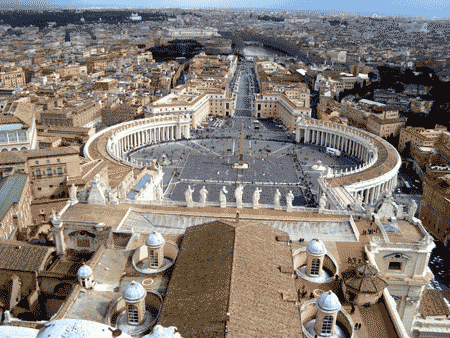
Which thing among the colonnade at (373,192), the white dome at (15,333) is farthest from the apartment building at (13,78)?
the white dome at (15,333)

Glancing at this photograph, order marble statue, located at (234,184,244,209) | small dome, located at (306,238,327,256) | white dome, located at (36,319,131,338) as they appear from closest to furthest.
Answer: white dome, located at (36,319,131,338), small dome, located at (306,238,327,256), marble statue, located at (234,184,244,209)

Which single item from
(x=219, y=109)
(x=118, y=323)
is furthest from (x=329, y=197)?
(x=219, y=109)

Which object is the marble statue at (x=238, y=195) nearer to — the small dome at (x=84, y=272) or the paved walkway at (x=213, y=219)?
the paved walkway at (x=213, y=219)

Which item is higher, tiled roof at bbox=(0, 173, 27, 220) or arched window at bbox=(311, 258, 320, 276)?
arched window at bbox=(311, 258, 320, 276)

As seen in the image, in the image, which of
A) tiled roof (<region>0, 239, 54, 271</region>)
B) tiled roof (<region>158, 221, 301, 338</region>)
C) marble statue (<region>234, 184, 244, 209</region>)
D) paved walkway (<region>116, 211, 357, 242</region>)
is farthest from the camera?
marble statue (<region>234, 184, 244, 209</region>)

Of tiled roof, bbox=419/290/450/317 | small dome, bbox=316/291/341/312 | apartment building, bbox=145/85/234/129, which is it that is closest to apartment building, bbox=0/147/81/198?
small dome, bbox=316/291/341/312

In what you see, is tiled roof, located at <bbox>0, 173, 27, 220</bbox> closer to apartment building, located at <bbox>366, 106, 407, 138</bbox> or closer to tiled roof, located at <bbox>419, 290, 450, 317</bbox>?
tiled roof, located at <bbox>419, 290, 450, 317</bbox>

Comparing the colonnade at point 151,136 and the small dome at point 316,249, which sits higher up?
the small dome at point 316,249
